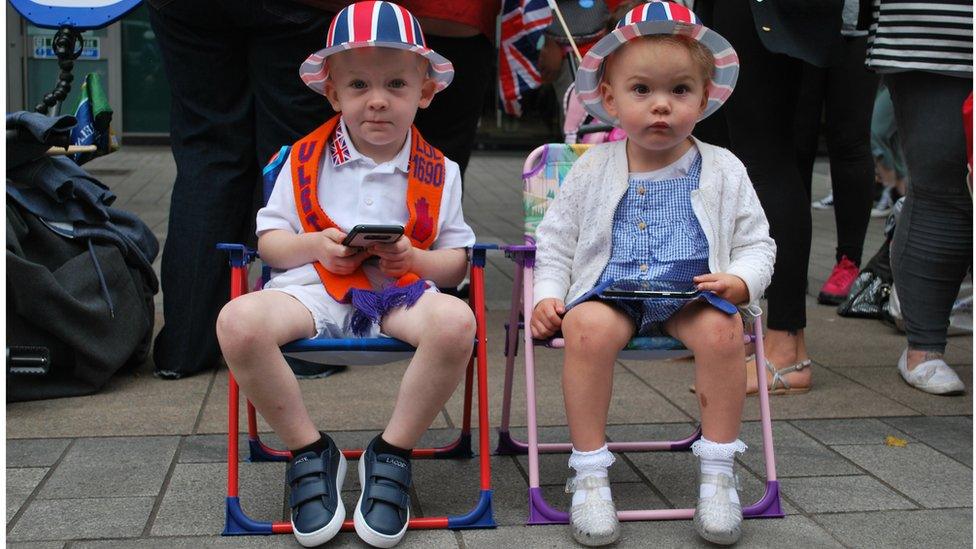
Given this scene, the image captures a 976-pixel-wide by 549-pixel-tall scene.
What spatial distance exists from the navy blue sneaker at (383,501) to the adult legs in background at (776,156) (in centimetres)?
173

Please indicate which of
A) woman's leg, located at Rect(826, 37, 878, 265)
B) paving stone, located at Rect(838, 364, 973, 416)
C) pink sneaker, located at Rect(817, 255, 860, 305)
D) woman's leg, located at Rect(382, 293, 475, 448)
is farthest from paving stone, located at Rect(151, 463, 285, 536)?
pink sneaker, located at Rect(817, 255, 860, 305)

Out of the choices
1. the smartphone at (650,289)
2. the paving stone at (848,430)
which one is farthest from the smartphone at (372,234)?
the paving stone at (848,430)

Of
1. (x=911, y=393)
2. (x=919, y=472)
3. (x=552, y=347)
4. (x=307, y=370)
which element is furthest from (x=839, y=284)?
(x=552, y=347)

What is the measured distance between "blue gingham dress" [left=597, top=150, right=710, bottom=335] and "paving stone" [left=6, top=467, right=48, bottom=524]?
1.48 meters

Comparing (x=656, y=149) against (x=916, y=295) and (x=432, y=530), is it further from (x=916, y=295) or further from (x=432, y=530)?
(x=916, y=295)

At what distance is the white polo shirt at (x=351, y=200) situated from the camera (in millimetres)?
3014

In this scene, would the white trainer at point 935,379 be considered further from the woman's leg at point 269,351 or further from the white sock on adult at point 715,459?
the woman's leg at point 269,351

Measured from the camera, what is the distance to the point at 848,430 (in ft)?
12.0

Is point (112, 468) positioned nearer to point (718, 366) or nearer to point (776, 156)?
point (718, 366)

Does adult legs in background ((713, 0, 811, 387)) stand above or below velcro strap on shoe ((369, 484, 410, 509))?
above

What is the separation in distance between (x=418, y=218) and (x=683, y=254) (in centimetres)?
64

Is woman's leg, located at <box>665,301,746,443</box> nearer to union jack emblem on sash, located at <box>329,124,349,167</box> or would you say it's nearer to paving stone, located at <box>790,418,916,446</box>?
paving stone, located at <box>790,418,916,446</box>

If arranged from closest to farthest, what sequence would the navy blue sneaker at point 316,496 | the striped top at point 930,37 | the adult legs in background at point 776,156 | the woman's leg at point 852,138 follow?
1. the navy blue sneaker at point 316,496
2. the striped top at point 930,37
3. the adult legs in background at point 776,156
4. the woman's leg at point 852,138

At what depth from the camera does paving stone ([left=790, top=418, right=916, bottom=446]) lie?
3.55m
